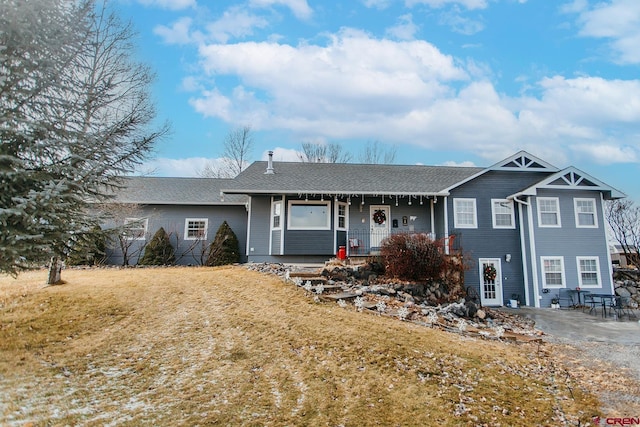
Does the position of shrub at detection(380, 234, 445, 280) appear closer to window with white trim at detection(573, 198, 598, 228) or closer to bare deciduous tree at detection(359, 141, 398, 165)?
window with white trim at detection(573, 198, 598, 228)

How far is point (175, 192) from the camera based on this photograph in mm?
17812

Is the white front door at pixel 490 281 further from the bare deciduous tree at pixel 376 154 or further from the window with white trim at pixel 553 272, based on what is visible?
the bare deciduous tree at pixel 376 154

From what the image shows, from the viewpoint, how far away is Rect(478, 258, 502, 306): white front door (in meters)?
14.3

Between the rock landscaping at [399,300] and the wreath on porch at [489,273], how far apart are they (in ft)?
8.30

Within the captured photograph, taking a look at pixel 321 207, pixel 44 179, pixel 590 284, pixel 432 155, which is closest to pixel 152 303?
pixel 44 179

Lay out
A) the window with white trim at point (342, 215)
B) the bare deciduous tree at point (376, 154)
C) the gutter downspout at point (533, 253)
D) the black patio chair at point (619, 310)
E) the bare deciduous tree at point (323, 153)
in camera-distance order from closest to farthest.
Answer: the black patio chair at point (619, 310) < the gutter downspout at point (533, 253) < the window with white trim at point (342, 215) < the bare deciduous tree at point (323, 153) < the bare deciduous tree at point (376, 154)

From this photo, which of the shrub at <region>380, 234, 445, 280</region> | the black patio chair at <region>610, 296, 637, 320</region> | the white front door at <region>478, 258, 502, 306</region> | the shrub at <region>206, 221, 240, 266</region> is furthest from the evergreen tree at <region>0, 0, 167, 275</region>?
the black patio chair at <region>610, 296, 637, 320</region>

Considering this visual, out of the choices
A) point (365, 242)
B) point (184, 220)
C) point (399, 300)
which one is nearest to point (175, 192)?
point (184, 220)

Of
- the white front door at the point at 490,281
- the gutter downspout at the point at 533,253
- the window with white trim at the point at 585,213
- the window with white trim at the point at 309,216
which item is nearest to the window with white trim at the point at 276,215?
the window with white trim at the point at 309,216

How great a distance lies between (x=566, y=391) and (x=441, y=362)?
5.55 feet

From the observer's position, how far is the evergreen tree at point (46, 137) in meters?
5.53

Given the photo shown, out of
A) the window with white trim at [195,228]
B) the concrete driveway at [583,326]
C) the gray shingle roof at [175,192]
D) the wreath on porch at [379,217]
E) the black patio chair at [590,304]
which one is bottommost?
the concrete driveway at [583,326]

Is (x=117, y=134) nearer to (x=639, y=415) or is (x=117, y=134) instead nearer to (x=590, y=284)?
(x=639, y=415)

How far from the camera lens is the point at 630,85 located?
13.3 metres
